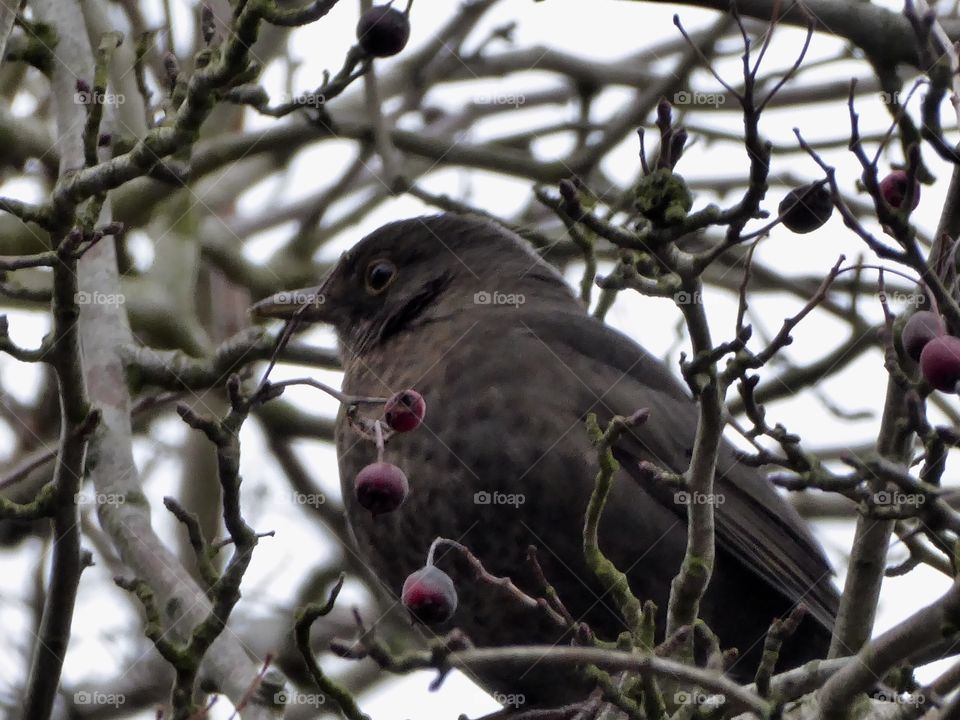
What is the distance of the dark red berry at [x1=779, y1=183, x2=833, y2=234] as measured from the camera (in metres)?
2.95

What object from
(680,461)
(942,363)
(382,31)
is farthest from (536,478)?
(942,363)

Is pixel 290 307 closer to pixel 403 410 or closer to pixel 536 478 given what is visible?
pixel 536 478

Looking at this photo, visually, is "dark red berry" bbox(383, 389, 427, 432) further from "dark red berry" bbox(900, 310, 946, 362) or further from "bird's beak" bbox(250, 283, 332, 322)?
"bird's beak" bbox(250, 283, 332, 322)

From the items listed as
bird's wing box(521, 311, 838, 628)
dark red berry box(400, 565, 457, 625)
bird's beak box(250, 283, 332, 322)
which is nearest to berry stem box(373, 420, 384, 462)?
dark red berry box(400, 565, 457, 625)

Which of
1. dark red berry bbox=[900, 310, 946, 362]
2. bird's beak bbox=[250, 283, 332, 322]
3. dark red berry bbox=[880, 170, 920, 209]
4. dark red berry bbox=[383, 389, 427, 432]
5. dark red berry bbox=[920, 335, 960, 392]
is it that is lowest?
dark red berry bbox=[920, 335, 960, 392]

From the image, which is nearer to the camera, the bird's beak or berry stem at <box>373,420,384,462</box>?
berry stem at <box>373,420,384,462</box>

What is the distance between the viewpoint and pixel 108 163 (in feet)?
11.1

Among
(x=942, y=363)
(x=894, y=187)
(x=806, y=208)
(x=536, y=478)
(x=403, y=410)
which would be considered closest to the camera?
(x=942, y=363)

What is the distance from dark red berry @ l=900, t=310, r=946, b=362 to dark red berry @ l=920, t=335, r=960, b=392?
87 millimetres

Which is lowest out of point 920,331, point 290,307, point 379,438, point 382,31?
point 920,331

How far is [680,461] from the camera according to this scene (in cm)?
495

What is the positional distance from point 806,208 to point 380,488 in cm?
116

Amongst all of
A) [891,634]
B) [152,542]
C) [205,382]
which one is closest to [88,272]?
[205,382]

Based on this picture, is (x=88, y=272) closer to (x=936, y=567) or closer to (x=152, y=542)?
(x=152, y=542)
